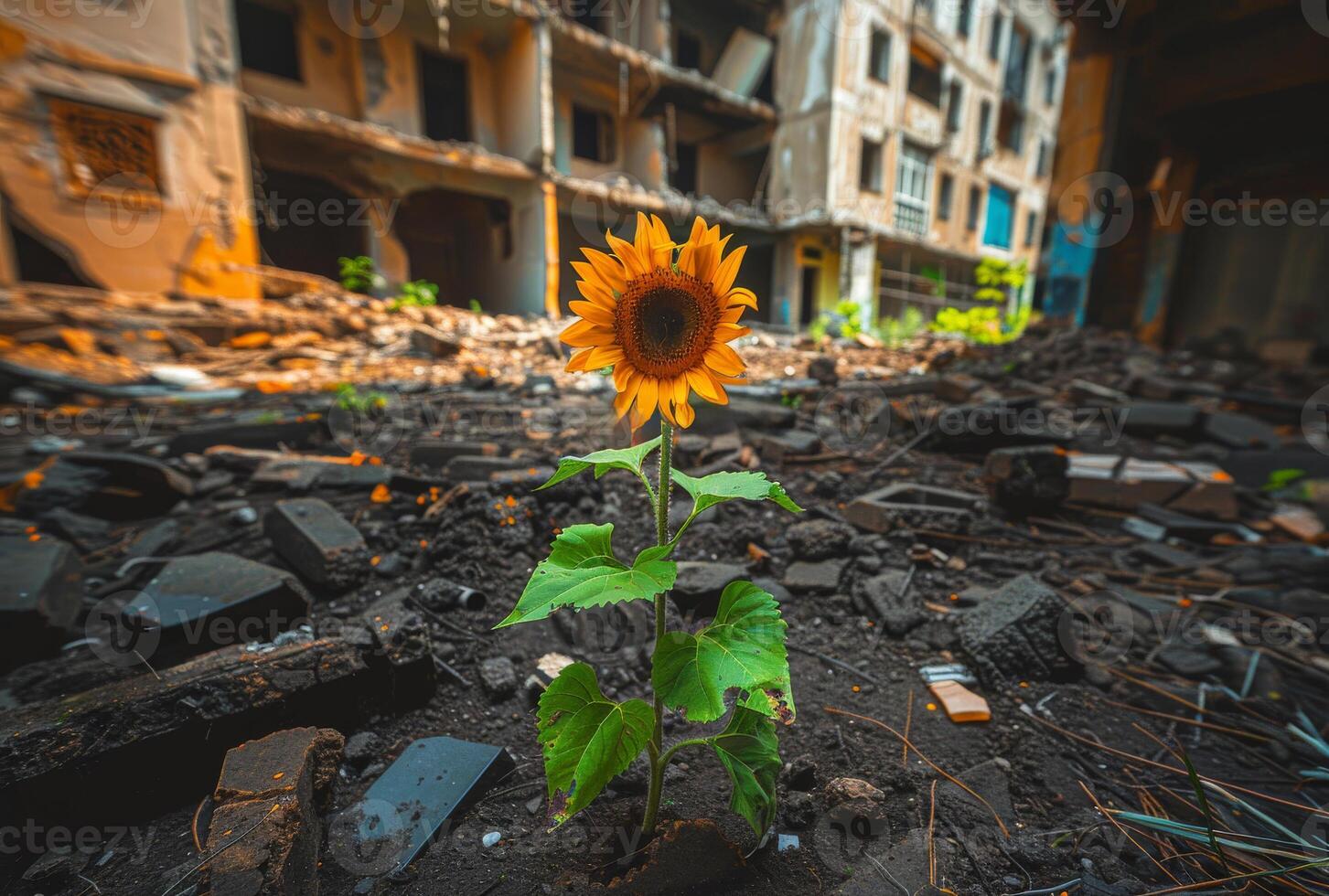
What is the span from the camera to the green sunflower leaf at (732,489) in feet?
3.38

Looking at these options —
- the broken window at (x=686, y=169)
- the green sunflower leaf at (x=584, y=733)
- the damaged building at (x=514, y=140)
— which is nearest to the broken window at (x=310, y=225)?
the damaged building at (x=514, y=140)

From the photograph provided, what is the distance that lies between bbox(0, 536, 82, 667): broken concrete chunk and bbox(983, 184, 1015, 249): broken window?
89.5 ft

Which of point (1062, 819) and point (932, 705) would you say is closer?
point (1062, 819)

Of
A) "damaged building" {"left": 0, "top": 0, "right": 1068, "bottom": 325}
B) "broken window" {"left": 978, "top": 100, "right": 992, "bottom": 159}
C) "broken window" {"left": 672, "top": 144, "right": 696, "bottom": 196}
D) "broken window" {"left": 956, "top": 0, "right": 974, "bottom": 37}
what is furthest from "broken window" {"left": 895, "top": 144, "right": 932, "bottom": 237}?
"broken window" {"left": 672, "top": 144, "right": 696, "bottom": 196}

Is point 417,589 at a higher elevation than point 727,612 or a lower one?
lower

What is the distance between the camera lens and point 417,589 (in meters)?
2.28

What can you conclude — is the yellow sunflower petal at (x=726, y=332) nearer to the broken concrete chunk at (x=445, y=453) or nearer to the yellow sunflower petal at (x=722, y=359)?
the yellow sunflower petal at (x=722, y=359)

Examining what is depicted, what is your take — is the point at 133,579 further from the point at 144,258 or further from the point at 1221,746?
the point at 144,258

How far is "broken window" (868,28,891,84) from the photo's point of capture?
658 inches

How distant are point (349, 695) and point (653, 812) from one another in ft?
3.38

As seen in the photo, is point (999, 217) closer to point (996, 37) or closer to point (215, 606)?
point (996, 37)

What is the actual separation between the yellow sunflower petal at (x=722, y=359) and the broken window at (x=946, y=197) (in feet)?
76.2

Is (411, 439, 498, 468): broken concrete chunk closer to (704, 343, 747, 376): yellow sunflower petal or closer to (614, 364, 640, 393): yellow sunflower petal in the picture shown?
(614, 364, 640, 393): yellow sunflower petal

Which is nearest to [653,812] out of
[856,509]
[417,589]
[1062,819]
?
[1062,819]
